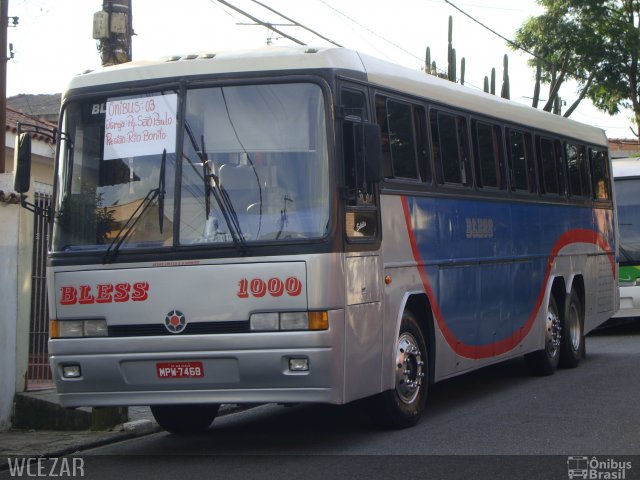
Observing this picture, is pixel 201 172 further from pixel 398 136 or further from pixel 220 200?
pixel 398 136

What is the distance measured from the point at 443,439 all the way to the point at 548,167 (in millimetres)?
5900

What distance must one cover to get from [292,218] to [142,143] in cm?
137

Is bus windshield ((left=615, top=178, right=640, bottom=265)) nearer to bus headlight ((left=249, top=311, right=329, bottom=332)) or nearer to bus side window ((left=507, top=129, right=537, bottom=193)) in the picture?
bus side window ((left=507, top=129, right=537, bottom=193))

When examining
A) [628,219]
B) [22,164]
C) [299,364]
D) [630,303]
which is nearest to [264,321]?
[299,364]

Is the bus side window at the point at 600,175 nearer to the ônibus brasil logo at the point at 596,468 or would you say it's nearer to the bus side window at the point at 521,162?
the bus side window at the point at 521,162

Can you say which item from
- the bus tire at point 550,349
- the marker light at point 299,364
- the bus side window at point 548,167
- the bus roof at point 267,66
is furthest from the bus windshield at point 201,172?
the bus tire at point 550,349

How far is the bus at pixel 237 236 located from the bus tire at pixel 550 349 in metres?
3.86

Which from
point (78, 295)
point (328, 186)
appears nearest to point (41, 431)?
point (78, 295)

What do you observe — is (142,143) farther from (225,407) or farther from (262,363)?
(225,407)

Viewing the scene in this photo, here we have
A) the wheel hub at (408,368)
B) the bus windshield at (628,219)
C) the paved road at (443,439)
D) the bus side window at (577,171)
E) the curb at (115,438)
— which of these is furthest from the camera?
the bus windshield at (628,219)

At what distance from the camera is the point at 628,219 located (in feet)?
67.1

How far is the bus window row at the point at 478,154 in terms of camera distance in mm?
10141

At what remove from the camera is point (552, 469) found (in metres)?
7.84

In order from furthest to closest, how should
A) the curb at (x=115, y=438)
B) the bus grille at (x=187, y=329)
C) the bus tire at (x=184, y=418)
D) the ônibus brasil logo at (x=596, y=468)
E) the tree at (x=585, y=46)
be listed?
the tree at (x=585, y=46)
the bus tire at (x=184, y=418)
the curb at (x=115, y=438)
the bus grille at (x=187, y=329)
the ônibus brasil logo at (x=596, y=468)
